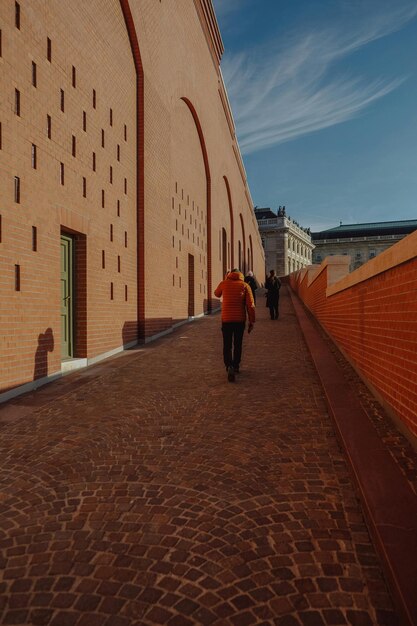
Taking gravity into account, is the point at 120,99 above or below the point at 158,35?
below

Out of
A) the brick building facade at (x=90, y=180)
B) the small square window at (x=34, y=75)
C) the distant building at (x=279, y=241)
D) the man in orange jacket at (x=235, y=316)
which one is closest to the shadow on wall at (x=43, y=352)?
the brick building facade at (x=90, y=180)

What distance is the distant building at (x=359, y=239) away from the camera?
93.5 m

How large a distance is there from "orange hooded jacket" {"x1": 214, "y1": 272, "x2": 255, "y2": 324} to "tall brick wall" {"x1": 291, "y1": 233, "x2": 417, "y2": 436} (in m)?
1.67

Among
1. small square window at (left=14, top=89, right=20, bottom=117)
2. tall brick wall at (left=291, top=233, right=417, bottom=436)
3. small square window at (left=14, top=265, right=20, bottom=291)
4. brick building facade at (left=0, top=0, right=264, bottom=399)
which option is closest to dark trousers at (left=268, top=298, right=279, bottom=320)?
brick building facade at (left=0, top=0, right=264, bottom=399)

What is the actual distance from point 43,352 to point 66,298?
1.55 meters

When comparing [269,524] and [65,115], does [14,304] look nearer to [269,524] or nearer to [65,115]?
[65,115]

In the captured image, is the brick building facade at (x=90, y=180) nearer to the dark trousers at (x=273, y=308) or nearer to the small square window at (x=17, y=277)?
the small square window at (x=17, y=277)

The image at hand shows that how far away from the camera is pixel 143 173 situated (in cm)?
1092

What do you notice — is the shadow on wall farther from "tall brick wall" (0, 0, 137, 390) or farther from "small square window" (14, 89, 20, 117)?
"small square window" (14, 89, 20, 117)

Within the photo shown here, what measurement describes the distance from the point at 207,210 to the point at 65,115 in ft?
44.1

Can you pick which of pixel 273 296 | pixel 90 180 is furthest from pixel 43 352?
pixel 273 296

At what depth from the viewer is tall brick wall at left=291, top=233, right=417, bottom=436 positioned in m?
3.54

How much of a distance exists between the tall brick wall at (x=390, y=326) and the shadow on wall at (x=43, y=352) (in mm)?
4909

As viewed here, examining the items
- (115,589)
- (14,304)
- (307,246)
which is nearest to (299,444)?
(115,589)
